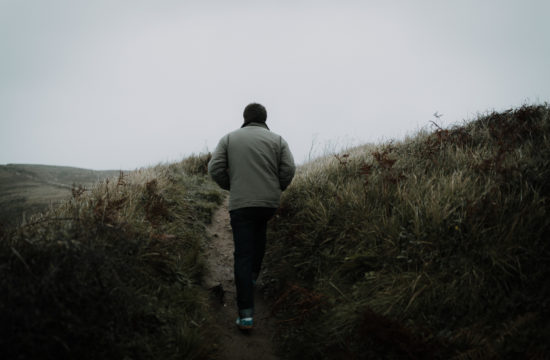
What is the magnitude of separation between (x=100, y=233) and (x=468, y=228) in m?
3.97

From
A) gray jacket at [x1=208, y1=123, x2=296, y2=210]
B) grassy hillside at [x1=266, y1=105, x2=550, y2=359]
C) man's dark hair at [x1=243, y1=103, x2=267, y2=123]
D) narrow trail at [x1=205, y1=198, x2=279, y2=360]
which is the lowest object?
narrow trail at [x1=205, y1=198, x2=279, y2=360]

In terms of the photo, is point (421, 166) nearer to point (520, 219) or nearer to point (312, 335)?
point (520, 219)

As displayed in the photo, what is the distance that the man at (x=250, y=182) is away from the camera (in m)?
3.43

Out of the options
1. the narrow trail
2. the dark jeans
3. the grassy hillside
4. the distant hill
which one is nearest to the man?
the dark jeans

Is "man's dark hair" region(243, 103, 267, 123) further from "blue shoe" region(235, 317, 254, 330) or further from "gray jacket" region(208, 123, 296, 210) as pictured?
A: "blue shoe" region(235, 317, 254, 330)

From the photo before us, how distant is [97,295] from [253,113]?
299cm

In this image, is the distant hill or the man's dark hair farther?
the man's dark hair

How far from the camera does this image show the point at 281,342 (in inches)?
121

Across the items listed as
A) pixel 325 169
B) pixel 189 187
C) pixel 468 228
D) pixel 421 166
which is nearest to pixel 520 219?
pixel 468 228

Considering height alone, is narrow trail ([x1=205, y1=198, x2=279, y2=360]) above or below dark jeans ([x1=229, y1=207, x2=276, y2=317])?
below

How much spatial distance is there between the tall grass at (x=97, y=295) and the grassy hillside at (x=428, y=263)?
1.34 meters

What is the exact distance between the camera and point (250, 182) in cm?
354

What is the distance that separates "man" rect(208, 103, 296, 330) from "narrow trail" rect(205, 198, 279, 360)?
193mm

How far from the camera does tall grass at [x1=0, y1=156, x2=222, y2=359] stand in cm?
170
